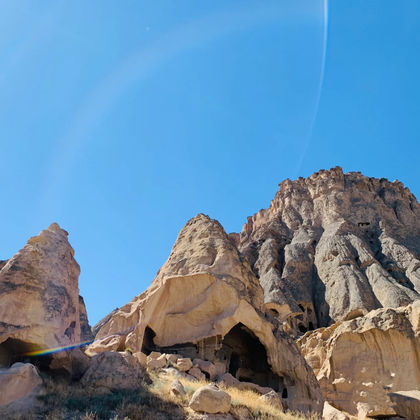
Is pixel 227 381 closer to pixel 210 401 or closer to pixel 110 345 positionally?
pixel 110 345

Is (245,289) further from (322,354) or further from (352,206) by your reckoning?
(352,206)

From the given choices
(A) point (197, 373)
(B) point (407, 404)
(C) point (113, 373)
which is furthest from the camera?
(B) point (407, 404)

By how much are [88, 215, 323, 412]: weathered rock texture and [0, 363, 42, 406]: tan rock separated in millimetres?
6259

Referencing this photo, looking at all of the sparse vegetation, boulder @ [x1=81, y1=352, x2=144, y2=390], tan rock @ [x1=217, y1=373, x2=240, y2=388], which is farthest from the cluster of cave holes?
the sparse vegetation

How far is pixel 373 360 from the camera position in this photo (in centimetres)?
1744

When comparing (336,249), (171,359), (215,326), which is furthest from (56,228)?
(336,249)

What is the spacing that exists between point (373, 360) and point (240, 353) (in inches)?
232

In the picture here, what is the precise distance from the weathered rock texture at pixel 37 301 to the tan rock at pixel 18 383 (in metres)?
1.08

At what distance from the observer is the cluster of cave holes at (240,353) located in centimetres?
1478

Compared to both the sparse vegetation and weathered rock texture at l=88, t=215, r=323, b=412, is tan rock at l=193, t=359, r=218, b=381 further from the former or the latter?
the sparse vegetation

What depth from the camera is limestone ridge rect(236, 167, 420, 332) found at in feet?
139

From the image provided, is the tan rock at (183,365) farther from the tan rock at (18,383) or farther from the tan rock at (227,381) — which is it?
the tan rock at (18,383)

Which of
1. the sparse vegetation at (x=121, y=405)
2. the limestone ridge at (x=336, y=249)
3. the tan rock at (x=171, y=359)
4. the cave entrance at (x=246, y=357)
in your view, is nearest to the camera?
the sparse vegetation at (x=121, y=405)

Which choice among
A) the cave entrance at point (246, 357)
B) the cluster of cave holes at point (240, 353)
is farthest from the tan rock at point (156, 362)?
the cave entrance at point (246, 357)
